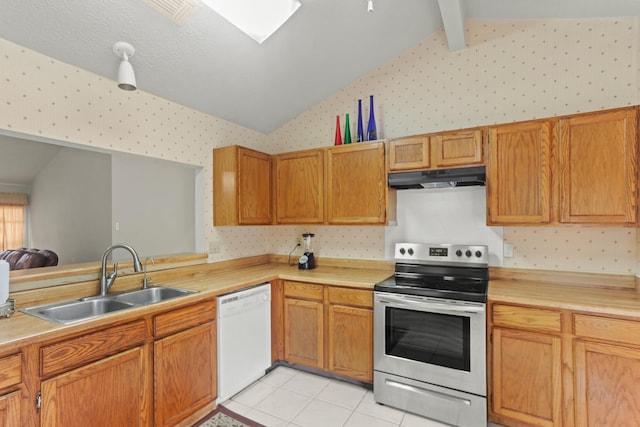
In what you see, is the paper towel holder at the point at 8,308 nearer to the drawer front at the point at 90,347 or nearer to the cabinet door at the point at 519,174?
the drawer front at the point at 90,347

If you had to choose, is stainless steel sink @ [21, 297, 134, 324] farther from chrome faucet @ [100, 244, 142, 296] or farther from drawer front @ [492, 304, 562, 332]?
drawer front @ [492, 304, 562, 332]

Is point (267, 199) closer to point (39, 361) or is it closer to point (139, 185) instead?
point (39, 361)

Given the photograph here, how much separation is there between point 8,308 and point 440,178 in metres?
2.76

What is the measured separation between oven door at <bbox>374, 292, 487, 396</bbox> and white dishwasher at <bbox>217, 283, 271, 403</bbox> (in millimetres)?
952

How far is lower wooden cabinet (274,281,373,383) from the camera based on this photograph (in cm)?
246

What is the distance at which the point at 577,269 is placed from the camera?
2293 mm

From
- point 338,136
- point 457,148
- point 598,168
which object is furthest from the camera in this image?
point 338,136

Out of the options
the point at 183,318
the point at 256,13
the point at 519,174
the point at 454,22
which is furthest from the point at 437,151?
the point at 183,318

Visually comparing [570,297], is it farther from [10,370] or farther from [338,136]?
[10,370]

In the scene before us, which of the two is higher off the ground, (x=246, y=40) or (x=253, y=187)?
(x=246, y=40)

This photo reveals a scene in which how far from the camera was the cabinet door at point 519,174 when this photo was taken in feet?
7.06

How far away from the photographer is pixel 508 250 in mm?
2512

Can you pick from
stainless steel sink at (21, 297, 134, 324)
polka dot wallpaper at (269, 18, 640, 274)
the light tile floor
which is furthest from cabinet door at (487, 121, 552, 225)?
stainless steel sink at (21, 297, 134, 324)

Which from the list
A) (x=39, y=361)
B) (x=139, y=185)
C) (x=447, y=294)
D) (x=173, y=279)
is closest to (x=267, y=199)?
(x=173, y=279)
